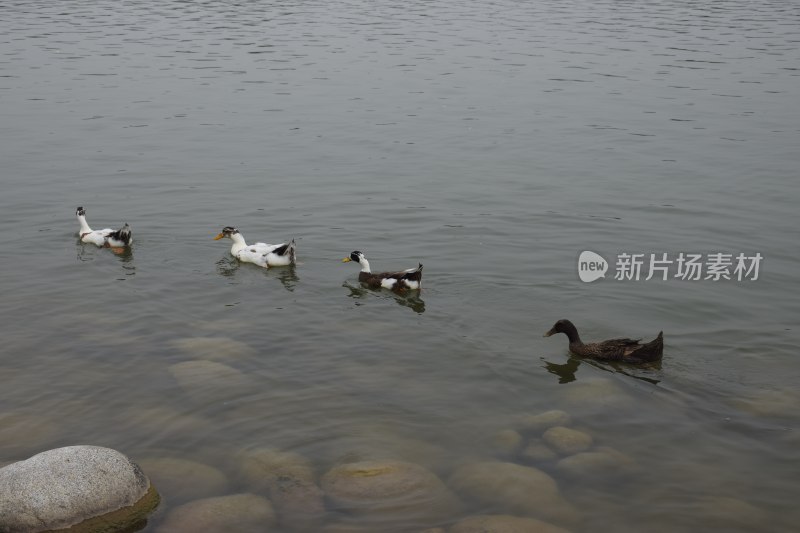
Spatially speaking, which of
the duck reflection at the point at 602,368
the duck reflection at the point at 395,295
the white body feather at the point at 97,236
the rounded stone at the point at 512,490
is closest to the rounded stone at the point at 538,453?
the rounded stone at the point at 512,490

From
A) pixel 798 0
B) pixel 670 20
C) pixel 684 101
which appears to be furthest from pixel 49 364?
pixel 798 0

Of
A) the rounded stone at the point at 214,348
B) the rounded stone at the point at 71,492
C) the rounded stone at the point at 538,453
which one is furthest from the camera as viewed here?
the rounded stone at the point at 214,348

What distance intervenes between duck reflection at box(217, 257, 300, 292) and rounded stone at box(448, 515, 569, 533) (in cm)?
761

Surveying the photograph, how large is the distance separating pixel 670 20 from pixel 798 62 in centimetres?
1144

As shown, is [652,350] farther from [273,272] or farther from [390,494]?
[273,272]

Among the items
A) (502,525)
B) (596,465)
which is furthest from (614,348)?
(502,525)

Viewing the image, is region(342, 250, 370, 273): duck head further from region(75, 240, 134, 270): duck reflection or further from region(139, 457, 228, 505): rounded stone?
region(139, 457, 228, 505): rounded stone

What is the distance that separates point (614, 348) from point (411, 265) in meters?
4.91

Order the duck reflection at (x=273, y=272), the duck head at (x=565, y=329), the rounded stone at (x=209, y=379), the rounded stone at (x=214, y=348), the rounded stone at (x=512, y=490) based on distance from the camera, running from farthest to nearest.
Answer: the duck reflection at (x=273, y=272), the duck head at (x=565, y=329), the rounded stone at (x=214, y=348), the rounded stone at (x=209, y=379), the rounded stone at (x=512, y=490)

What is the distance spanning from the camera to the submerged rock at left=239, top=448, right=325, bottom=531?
9477mm

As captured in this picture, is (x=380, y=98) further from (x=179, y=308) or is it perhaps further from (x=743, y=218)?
(x=179, y=308)

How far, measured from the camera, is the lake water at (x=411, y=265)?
1090 cm

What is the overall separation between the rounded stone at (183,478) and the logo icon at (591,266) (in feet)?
27.3

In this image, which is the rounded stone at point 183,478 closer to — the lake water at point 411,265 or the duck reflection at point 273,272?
the lake water at point 411,265
